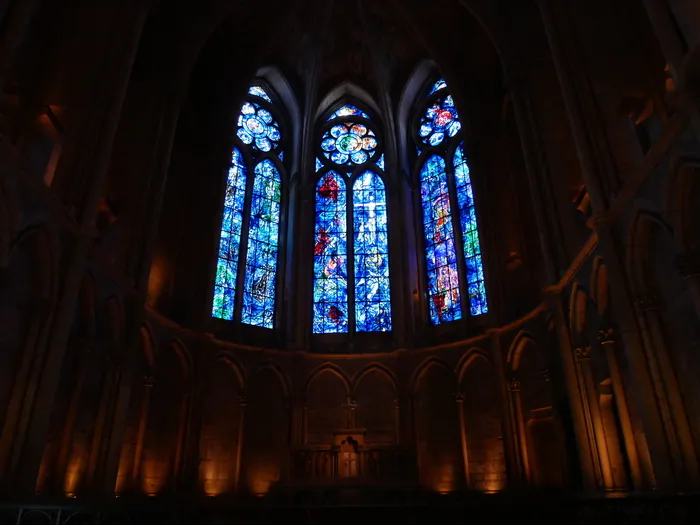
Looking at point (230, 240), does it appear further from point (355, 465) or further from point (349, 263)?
point (355, 465)

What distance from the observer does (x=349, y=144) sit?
1895cm

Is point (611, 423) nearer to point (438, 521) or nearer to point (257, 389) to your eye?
point (438, 521)

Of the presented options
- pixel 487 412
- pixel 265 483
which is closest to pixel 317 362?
pixel 265 483

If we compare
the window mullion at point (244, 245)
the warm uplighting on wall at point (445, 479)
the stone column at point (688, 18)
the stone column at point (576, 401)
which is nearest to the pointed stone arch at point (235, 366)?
the window mullion at point (244, 245)

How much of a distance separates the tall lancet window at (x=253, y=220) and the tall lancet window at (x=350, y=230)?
1.33 m

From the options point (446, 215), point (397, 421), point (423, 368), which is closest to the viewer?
point (397, 421)

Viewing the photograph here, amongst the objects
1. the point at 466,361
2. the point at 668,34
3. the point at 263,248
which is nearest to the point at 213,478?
the point at 263,248

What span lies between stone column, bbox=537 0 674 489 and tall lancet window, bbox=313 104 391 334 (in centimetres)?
773

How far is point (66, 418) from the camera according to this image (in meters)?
9.34

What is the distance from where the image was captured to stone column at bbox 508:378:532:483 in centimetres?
1202

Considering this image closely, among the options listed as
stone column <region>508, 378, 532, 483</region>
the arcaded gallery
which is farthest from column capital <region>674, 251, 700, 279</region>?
stone column <region>508, 378, 532, 483</region>

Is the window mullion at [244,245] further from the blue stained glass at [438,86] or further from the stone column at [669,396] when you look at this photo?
the stone column at [669,396]

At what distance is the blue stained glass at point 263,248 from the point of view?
51.7ft

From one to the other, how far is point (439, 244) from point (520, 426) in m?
5.77
